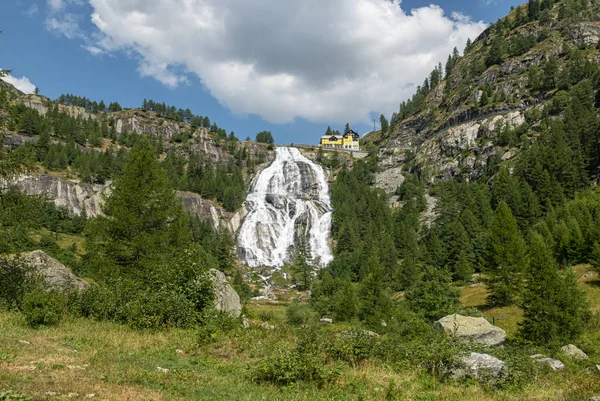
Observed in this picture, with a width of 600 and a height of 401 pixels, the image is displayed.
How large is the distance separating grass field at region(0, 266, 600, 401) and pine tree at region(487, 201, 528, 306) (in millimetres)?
27532

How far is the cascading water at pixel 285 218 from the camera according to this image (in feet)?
290

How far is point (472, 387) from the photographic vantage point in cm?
965

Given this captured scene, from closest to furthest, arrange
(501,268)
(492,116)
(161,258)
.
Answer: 1. (161,258)
2. (501,268)
3. (492,116)

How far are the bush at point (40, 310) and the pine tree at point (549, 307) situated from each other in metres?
23.4

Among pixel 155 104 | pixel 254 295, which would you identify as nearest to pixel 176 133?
pixel 155 104

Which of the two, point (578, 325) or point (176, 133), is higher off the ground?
point (176, 133)

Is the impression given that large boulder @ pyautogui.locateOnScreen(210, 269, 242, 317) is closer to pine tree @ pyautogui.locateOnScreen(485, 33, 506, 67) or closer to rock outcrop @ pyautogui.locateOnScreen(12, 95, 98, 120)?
pine tree @ pyautogui.locateOnScreen(485, 33, 506, 67)

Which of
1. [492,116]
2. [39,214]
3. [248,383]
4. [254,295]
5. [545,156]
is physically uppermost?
[492,116]

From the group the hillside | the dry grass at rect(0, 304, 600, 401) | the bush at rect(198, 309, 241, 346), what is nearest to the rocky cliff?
the hillside

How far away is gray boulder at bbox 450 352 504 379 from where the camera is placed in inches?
398

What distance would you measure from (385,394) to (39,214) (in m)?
15.3

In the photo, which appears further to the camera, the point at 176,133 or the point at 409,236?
the point at 176,133

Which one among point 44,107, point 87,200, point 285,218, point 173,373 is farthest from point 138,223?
point 44,107

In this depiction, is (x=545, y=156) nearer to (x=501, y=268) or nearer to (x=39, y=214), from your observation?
(x=501, y=268)
